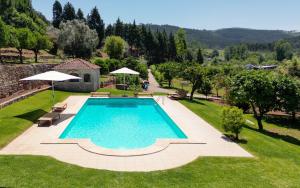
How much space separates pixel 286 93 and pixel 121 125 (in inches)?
466

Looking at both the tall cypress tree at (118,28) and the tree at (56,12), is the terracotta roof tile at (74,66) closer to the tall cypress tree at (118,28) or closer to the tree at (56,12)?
the tree at (56,12)

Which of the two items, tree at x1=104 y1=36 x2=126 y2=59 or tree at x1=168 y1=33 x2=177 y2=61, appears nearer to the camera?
tree at x1=104 y1=36 x2=126 y2=59

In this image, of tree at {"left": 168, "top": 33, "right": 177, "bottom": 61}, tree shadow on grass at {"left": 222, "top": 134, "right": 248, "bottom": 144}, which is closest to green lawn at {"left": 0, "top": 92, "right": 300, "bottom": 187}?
tree shadow on grass at {"left": 222, "top": 134, "right": 248, "bottom": 144}

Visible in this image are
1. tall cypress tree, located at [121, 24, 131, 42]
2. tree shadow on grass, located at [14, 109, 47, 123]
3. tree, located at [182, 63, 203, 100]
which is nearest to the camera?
tree shadow on grass, located at [14, 109, 47, 123]

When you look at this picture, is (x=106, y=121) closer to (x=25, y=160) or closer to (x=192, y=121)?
(x=192, y=121)

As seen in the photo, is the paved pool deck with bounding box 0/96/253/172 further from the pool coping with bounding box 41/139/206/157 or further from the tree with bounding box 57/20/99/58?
the tree with bounding box 57/20/99/58

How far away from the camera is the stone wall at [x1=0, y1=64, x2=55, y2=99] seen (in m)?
23.7

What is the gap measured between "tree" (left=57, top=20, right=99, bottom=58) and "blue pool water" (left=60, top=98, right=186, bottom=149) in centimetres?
2912

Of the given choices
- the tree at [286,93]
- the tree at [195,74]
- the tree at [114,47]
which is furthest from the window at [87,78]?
the tree at [114,47]

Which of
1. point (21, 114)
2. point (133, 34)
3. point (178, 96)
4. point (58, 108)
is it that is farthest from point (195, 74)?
point (133, 34)

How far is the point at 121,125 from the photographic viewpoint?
19.5 metres

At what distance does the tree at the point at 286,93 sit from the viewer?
1894 centimetres

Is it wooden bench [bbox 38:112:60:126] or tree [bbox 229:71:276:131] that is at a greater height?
tree [bbox 229:71:276:131]

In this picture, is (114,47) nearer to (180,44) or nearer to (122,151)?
(180,44)
